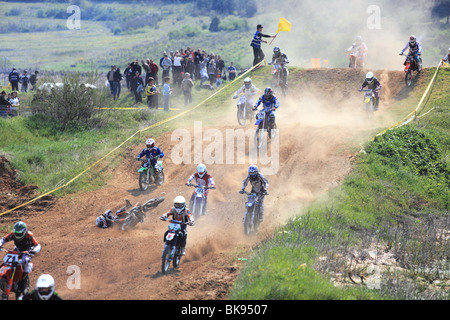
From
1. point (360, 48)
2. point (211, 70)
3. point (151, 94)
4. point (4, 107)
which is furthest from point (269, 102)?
point (211, 70)

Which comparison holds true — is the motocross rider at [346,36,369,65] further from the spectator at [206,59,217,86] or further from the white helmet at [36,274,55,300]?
the white helmet at [36,274,55,300]

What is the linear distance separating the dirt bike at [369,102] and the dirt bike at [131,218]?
12.5 metres

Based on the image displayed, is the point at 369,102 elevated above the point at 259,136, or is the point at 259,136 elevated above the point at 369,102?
the point at 369,102

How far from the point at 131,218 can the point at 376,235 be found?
7.56 meters

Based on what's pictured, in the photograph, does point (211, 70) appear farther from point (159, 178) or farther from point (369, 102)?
point (159, 178)

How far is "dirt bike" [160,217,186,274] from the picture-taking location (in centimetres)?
1194

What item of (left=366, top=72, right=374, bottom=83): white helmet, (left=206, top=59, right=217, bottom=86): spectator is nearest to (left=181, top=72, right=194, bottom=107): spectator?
(left=206, top=59, right=217, bottom=86): spectator

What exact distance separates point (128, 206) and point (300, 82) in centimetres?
1703

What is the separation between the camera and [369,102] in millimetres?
23250

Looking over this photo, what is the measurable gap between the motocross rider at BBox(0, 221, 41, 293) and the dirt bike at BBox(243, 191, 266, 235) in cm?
575

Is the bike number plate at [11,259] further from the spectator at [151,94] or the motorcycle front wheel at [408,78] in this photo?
the motorcycle front wheel at [408,78]

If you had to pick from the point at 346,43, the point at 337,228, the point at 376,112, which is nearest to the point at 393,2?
the point at 346,43

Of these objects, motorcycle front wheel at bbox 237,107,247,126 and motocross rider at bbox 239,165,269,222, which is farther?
motorcycle front wheel at bbox 237,107,247,126
